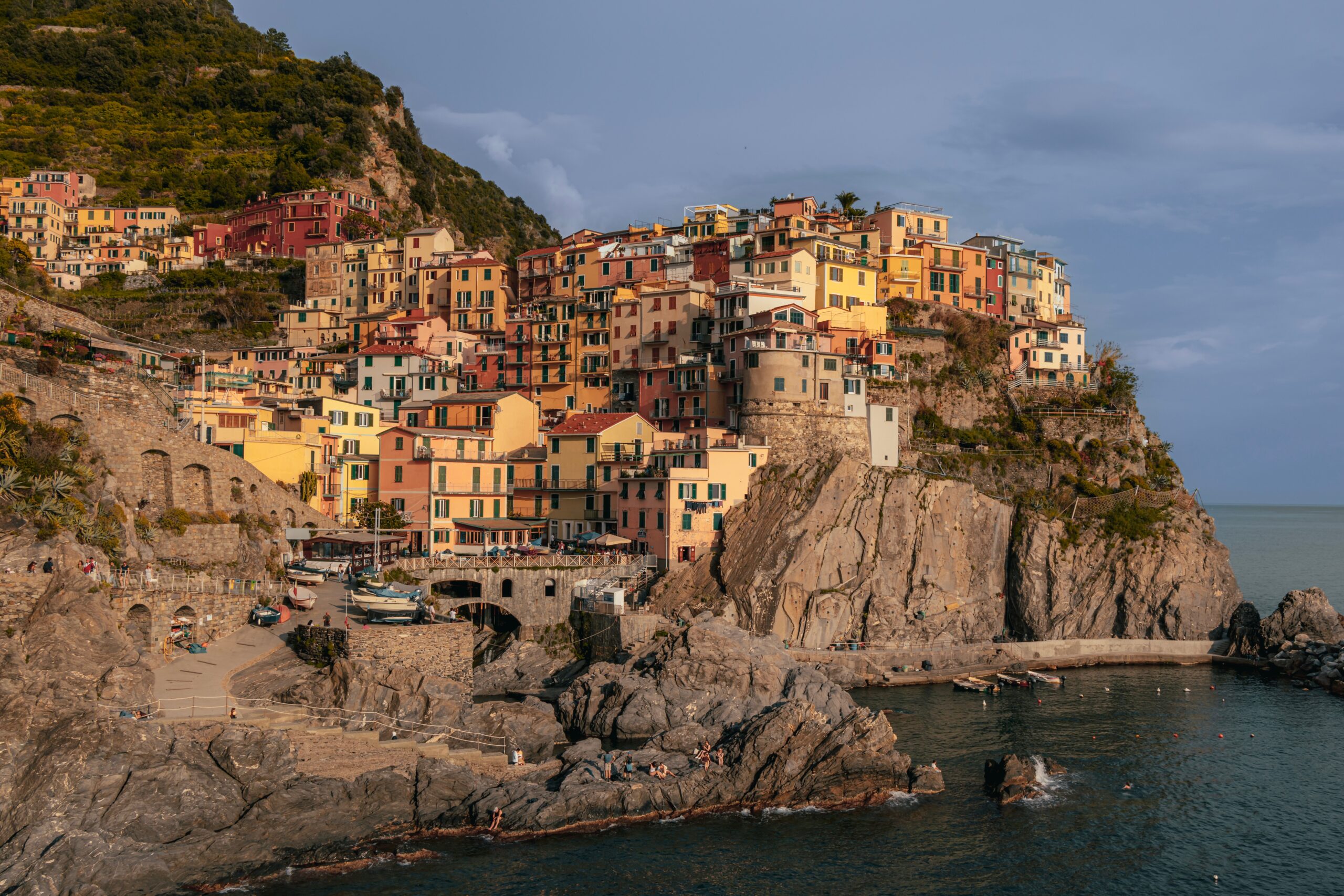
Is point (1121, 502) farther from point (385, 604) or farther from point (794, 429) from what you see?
point (385, 604)

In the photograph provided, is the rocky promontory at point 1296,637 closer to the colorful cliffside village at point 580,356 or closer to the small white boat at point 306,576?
the colorful cliffside village at point 580,356

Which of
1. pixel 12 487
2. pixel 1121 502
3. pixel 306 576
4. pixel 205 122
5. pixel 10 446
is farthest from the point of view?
pixel 205 122

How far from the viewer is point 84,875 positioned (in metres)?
Result: 32.7

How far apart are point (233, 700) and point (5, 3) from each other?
168339 millimetres

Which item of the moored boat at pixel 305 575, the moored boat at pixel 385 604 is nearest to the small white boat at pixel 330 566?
the moored boat at pixel 305 575

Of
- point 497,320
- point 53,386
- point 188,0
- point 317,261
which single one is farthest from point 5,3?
point 53,386

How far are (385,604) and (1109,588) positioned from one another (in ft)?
157

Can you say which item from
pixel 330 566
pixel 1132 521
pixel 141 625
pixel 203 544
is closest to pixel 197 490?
pixel 203 544

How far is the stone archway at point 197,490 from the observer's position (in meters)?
56.1

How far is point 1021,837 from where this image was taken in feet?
134

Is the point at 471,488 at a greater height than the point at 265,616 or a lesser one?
greater

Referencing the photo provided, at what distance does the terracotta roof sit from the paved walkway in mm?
22732

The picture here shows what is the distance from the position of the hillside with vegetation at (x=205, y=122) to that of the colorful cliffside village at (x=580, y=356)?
42.9 feet

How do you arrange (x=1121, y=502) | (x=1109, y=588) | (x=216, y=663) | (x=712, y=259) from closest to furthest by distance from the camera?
(x=216, y=663) < (x=1109, y=588) < (x=1121, y=502) < (x=712, y=259)
